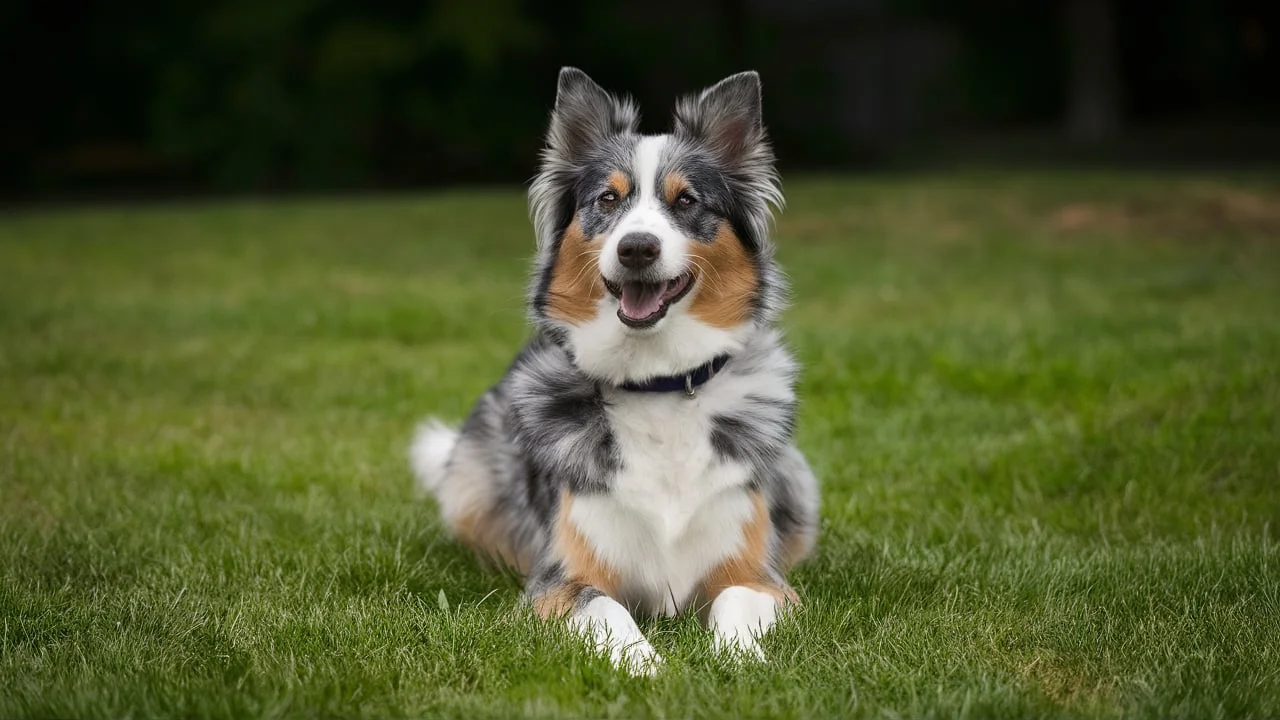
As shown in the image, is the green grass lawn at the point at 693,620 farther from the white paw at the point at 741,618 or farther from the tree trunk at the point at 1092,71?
the tree trunk at the point at 1092,71

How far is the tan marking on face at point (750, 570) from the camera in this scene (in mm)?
4398

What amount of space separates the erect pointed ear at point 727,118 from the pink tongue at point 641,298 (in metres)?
0.72

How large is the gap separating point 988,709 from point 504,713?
1375 millimetres

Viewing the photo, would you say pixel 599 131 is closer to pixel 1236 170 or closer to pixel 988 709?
pixel 988 709

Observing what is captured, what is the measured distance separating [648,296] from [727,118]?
2.85ft

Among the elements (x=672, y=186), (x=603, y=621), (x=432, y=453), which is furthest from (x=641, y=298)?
(x=432, y=453)

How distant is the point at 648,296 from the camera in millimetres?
4398

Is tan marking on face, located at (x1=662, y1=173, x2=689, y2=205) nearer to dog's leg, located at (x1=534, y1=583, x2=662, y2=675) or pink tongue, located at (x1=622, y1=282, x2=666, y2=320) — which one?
pink tongue, located at (x1=622, y1=282, x2=666, y2=320)

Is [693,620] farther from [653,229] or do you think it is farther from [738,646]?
[653,229]

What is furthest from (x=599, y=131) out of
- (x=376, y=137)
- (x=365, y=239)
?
(x=376, y=137)

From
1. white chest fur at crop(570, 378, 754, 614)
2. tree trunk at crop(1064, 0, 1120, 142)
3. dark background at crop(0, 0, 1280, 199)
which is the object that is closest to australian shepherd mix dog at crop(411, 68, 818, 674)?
white chest fur at crop(570, 378, 754, 614)

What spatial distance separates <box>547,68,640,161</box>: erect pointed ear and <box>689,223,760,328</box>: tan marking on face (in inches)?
25.1

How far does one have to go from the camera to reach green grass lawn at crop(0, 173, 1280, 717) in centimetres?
373

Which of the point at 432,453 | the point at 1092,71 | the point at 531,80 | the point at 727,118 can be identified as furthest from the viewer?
the point at 531,80
